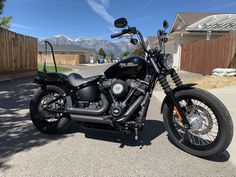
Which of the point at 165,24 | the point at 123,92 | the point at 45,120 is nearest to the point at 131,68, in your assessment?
the point at 123,92

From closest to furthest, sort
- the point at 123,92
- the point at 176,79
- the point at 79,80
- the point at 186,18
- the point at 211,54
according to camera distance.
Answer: the point at 176,79 → the point at 123,92 → the point at 79,80 → the point at 211,54 → the point at 186,18

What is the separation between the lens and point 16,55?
14.5 meters

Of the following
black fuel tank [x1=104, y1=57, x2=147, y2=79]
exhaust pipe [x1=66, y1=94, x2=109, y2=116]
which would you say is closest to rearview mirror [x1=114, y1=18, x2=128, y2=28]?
black fuel tank [x1=104, y1=57, x2=147, y2=79]

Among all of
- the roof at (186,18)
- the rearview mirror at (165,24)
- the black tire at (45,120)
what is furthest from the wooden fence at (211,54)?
the black tire at (45,120)

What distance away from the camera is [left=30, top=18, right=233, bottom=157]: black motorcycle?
3.44 metres

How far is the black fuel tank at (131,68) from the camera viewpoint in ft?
12.1

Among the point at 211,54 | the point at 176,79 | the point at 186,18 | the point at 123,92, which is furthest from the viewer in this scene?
the point at 186,18

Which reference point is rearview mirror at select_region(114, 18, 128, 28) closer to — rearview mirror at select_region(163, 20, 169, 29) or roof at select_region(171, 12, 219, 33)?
rearview mirror at select_region(163, 20, 169, 29)

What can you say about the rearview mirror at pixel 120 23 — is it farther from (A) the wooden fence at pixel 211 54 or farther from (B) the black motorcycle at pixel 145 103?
(A) the wooden fence at pixel 211 54

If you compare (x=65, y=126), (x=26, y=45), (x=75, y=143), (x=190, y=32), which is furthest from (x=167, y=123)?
(x=190, y=32)

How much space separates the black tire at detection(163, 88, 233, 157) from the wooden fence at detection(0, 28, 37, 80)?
1110 cm

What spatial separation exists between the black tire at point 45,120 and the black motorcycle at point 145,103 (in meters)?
0.28

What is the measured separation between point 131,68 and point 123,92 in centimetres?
38

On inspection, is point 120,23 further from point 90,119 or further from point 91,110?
point 90,119
